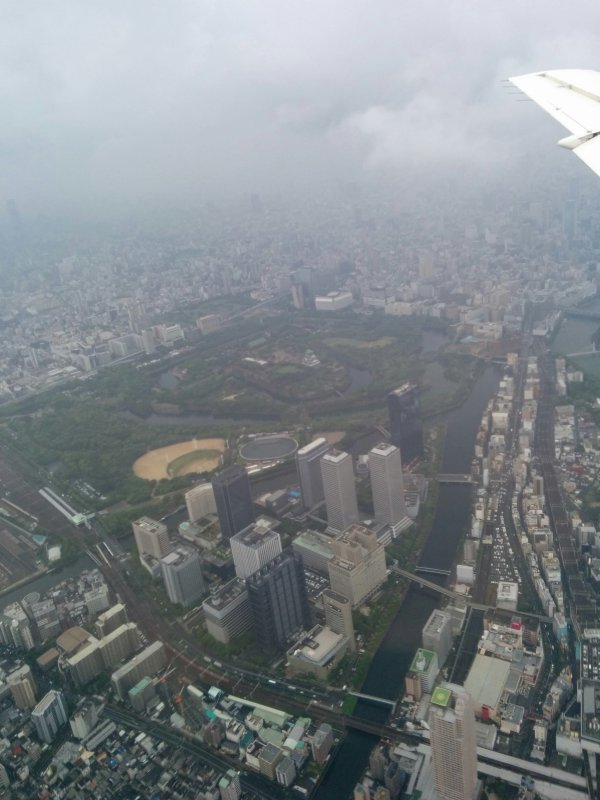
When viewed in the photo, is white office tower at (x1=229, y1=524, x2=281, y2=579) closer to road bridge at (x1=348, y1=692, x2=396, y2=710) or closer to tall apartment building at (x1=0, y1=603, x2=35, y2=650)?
road bridge at (x1=348, y1=692, x2=396, y2=710)

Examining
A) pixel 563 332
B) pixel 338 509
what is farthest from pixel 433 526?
pixel 563 332

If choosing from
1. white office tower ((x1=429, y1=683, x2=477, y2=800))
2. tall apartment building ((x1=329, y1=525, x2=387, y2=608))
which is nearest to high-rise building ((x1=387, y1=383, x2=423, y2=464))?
tall apartment building ((x1=329, y1=525, x2=387, y2=608))

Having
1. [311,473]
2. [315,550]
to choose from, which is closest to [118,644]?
[315,550]

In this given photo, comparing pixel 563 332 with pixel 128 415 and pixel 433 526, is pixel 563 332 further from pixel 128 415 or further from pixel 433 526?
pixel 128 415

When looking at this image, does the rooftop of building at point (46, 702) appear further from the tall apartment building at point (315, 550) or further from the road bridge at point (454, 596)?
the road bridge at point (454, 596)

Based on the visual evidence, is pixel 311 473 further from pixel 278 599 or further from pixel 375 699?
pixel 375 699

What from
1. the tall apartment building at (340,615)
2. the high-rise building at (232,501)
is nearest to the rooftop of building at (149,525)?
the high-rise building at (232,501)
